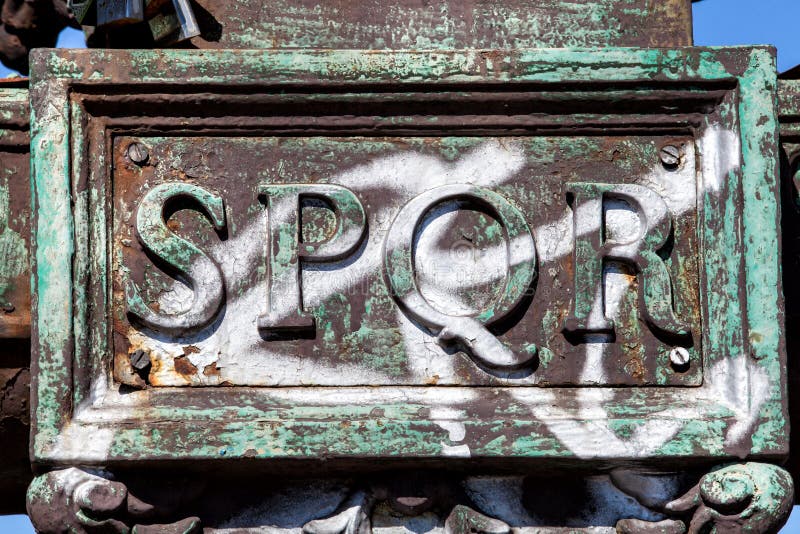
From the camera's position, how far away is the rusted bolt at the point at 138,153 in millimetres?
2566

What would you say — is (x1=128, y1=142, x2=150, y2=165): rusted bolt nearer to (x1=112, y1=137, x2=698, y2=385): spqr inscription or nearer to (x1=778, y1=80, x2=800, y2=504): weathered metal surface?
(x1=112, y1=137, x2=698, y2=385): spqr inscription

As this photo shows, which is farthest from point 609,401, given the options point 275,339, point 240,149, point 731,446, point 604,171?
point 240,149

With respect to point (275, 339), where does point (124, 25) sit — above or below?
above

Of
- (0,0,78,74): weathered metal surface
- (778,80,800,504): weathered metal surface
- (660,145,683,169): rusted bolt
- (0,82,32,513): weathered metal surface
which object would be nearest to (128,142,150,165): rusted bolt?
(0,82,32,513): weathered metal surface

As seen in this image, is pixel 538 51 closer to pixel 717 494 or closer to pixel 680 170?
pixel 680 170

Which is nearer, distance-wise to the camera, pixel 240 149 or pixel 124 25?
pixel 240 149

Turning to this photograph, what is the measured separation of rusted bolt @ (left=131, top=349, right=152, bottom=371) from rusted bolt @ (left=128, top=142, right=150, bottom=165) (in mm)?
326

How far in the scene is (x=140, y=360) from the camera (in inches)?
98.5

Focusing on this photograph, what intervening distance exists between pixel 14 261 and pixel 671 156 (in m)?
1.15

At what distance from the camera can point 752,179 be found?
2525 mm

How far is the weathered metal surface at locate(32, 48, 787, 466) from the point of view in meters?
2.46

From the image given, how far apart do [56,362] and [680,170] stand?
1094mm

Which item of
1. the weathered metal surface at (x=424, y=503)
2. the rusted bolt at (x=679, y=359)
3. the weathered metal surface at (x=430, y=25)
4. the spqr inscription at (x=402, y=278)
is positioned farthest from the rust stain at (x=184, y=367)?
the rusted bolt at (x=679, y=359)

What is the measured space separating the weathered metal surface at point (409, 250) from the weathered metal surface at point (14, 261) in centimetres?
15
